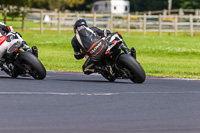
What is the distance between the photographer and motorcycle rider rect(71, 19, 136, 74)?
527 inches

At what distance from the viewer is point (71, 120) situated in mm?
8320

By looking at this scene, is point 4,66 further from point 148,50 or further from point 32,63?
point 148,50

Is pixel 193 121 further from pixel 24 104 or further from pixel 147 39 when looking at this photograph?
pixel 147 39

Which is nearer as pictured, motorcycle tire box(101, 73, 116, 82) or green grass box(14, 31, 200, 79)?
motorcycle tire box(101, 73, 116, 82)

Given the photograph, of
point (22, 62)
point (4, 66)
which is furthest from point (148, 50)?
point (22, 62)

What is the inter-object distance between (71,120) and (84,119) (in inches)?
8.1

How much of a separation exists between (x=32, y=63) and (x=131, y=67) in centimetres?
219

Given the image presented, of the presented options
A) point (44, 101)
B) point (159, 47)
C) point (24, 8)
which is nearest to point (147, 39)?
point (159, 47)

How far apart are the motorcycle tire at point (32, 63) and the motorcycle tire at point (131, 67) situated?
1.81 metres

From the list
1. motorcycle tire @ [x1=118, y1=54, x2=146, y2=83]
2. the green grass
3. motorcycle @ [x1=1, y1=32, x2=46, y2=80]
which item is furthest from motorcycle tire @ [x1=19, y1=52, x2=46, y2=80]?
the green grass

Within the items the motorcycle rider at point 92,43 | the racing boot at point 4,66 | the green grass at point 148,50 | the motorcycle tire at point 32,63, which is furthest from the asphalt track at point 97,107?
the green grass at point 148,50

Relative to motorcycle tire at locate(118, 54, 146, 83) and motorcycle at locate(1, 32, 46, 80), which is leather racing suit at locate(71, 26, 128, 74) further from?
motorcycle at locate(1, 32, 46, 80)

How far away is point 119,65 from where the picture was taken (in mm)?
13023

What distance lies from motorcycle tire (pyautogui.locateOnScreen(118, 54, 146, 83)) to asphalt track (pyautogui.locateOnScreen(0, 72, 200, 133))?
222 millimetres
